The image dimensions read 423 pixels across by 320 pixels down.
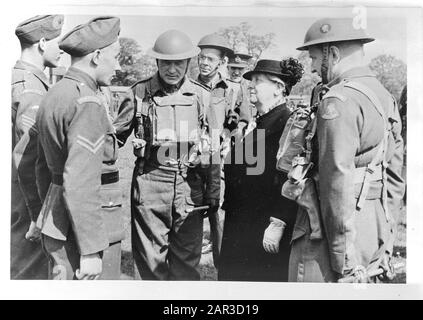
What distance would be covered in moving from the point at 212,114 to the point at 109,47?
2.36ft

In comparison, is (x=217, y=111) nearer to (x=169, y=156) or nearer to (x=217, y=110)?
(x=217, y=110)

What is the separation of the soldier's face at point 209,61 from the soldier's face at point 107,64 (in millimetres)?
490

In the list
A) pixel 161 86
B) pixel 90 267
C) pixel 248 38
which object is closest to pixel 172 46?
pixel 161 86

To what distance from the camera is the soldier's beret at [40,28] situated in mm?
3609

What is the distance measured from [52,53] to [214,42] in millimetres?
977

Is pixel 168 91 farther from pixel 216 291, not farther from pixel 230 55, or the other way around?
pixel 216 291

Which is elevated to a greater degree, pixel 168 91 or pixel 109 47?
pixel 109 47

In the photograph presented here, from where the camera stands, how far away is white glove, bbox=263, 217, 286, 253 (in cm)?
358

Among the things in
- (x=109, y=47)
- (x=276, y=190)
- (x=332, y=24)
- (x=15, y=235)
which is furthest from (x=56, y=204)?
(x=332, y=24)

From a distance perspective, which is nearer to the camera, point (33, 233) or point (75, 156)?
point (75, 156)

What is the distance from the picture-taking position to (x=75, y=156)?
3383 millimetres

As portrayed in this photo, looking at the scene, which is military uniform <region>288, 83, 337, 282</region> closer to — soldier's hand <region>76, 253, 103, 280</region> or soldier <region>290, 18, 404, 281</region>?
soldier <region>290, 18, 404, 281</region>

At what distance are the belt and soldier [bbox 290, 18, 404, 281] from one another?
1.13 metres
